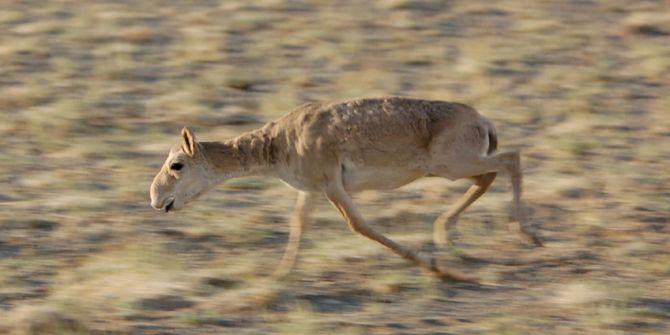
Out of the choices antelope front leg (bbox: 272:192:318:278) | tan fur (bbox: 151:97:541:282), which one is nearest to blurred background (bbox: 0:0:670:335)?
antelope front leg (bbox: 272:192:318:278)

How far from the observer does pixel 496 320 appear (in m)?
10.3

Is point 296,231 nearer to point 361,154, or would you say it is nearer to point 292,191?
point 361,154

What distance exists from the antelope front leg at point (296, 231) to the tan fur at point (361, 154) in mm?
13

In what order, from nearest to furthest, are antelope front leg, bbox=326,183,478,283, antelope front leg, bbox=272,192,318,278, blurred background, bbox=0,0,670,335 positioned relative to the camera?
blurred background, bbox=0,0,670,335
antelope front leg, bbox=326,183,478,283
antelope front leg, bbox=272,192,318,278

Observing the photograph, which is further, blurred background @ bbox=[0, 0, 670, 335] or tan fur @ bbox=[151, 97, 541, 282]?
tan fur @ bbox=[151, 97, 541, 282]

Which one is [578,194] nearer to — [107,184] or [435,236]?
[435,236]

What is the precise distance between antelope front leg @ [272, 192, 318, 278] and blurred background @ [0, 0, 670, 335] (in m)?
0.11

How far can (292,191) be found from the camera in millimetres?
14539

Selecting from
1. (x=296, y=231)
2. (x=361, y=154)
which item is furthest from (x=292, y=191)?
(x=361, y=154)

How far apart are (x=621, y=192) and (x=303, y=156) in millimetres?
4110

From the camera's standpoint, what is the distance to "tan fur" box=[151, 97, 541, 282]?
11.4 metres

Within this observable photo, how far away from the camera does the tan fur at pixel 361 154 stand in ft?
37.3

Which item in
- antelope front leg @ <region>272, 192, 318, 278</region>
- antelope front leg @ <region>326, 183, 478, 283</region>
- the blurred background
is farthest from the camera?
antelope front leg @ <region>272, 192, 318, 278</region>

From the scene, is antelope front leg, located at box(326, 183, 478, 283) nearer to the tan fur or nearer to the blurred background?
the tan fur
